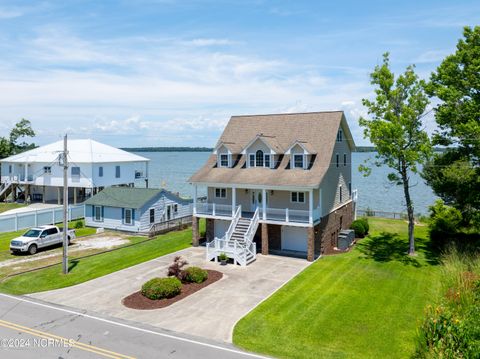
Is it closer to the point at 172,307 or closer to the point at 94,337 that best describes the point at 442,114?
the point at 172,307

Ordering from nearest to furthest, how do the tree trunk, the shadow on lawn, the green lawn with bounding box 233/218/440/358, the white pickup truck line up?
the green lawn with bounding box 233/218/440/358 → the tree trunk → the shadow on lawn → the white pickup truck

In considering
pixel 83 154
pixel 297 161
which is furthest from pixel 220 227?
pixel 83 154

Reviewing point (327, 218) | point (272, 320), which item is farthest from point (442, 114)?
point (272, 320)

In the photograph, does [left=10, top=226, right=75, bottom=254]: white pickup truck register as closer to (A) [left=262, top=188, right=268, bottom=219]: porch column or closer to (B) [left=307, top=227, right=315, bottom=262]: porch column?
(A) [left=262, top=188, right=268, bottom=219]: porch column

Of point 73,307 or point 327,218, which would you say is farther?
point 327,218

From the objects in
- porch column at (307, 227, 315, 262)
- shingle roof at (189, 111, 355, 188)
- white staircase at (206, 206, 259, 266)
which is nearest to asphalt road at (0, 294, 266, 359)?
white staircase at (206, 206, 259, 266)

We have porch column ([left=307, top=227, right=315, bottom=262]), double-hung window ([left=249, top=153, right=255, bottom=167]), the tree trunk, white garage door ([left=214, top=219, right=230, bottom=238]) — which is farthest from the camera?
white garage door ([left=214, top=219, right=230, bottom=238])
